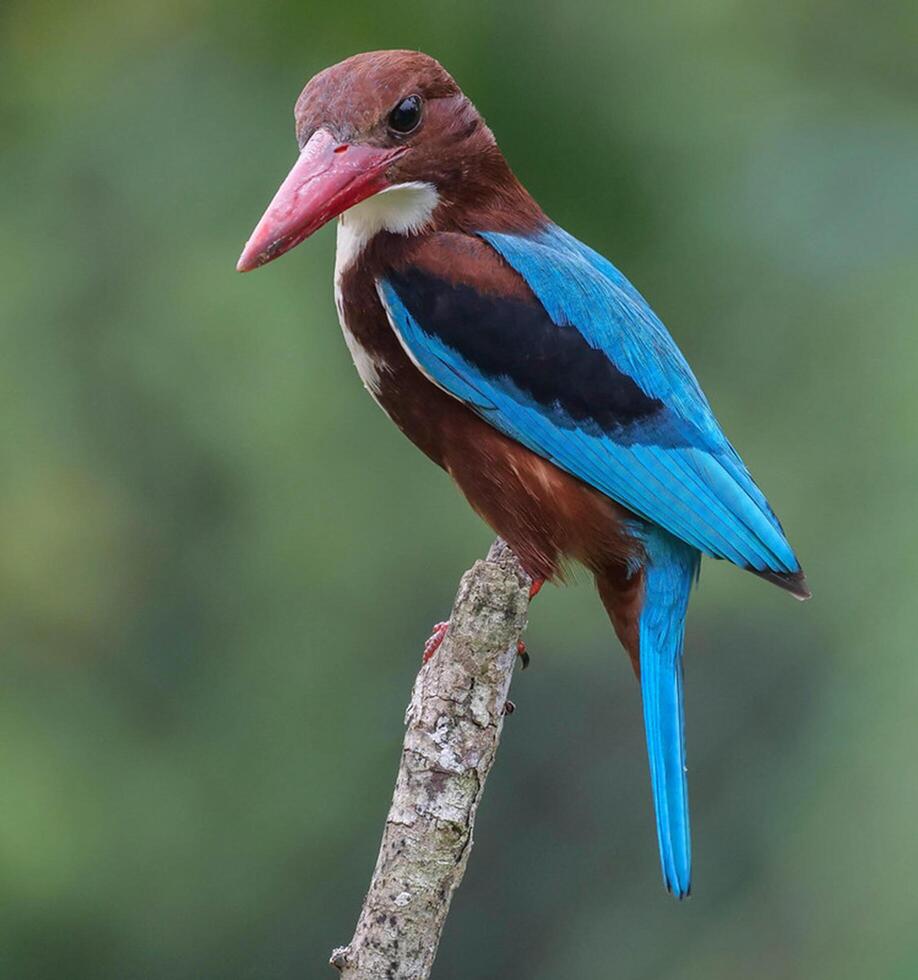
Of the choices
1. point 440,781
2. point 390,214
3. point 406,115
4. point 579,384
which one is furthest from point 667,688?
point 406,115

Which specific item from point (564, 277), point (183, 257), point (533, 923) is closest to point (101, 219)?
point (183, 257)

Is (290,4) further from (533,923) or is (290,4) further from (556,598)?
(533,923)

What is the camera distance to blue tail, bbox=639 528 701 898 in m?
3.16

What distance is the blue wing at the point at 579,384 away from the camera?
333 centimetres

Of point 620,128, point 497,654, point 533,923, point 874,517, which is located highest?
point 620,128

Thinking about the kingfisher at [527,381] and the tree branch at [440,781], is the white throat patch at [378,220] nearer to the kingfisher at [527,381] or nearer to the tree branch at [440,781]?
the kingfisher at [527,381]

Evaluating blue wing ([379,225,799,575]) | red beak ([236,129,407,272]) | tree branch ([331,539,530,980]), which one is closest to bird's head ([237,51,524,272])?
red beak ([236,129,407,272])

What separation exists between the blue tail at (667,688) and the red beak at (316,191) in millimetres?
832

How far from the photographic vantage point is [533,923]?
172 inches

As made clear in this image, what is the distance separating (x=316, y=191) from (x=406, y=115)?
0.29 m

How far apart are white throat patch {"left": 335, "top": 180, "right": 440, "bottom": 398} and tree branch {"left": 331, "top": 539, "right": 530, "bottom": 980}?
66 cm

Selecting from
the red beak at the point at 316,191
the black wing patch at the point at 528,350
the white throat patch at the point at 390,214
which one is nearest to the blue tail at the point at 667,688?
the black wing patch at the point at 528,350

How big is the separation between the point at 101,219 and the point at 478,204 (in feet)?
4.92

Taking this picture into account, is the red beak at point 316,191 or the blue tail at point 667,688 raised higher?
the red beak at point 316,191
